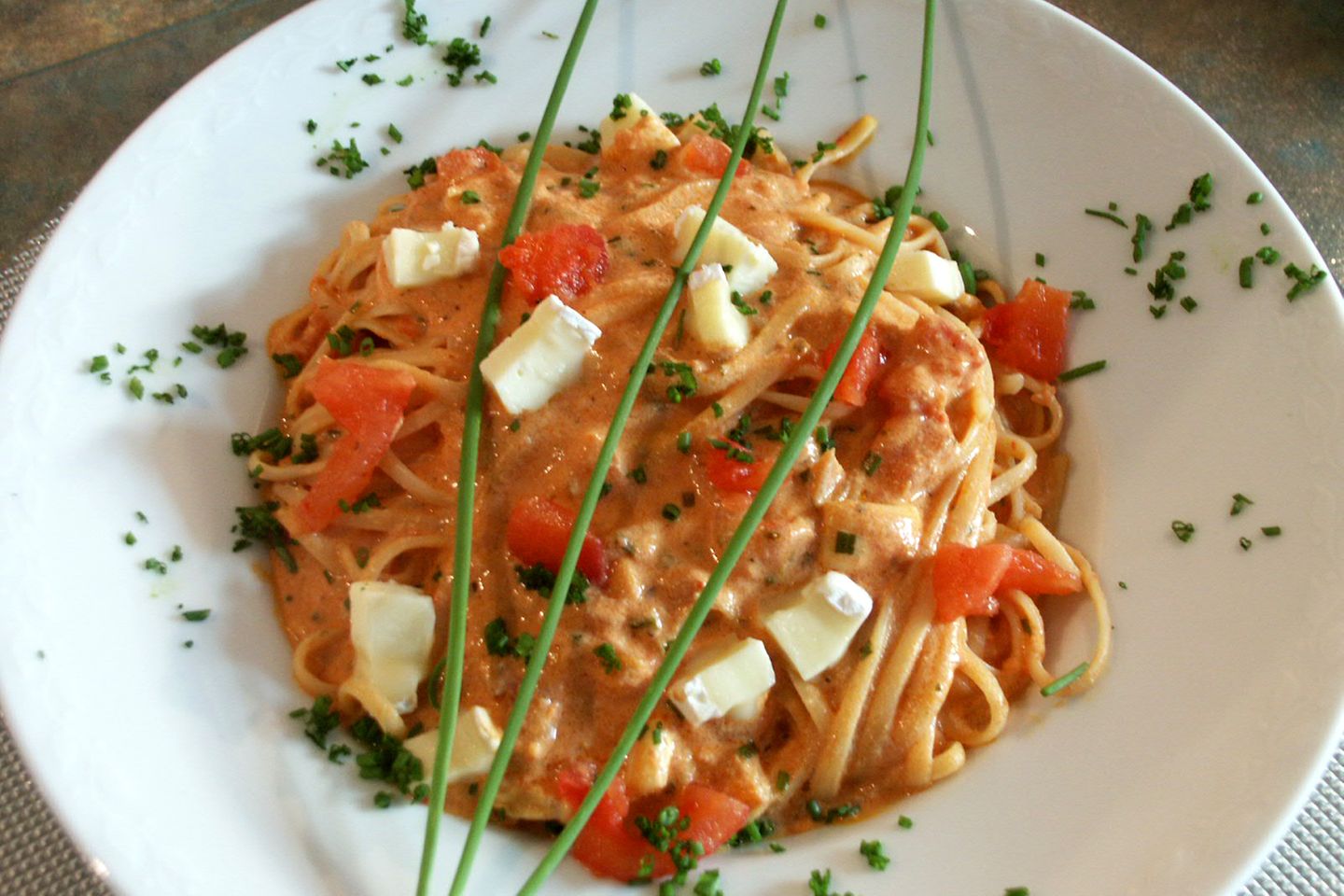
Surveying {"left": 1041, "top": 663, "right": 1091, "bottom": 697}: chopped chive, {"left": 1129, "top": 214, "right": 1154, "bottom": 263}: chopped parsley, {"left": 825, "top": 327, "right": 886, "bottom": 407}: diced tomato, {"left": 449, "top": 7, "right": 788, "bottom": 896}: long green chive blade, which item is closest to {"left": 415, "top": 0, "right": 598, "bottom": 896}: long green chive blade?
{"left": 449, "top": 7, "right": 788, "bottom": 896}: long green chive blade

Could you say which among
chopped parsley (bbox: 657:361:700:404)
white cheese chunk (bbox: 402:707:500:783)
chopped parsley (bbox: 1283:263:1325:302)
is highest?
chopped parsley (bbox: 1283:263:1325:302)

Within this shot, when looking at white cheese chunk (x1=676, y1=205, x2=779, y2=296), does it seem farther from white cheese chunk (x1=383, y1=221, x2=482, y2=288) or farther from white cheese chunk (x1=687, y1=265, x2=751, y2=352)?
white cheese chunk (x1=383, y1=221, x2=482, y2=288)

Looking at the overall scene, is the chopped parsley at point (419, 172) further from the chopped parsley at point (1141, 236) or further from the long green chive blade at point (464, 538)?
Answer: the chopped parsley at point (1141, 236)

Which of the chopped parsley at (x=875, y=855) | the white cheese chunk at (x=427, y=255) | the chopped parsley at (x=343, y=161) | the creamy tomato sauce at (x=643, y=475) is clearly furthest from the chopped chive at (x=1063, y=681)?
the chopped parsley at (x=343, y=161)

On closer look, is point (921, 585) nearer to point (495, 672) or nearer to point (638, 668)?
point (638, 668)

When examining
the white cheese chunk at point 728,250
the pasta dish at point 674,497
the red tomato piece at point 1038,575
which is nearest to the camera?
the pasta dish at point 674,497

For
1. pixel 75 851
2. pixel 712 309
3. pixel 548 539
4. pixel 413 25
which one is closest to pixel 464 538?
pixel 548 539
